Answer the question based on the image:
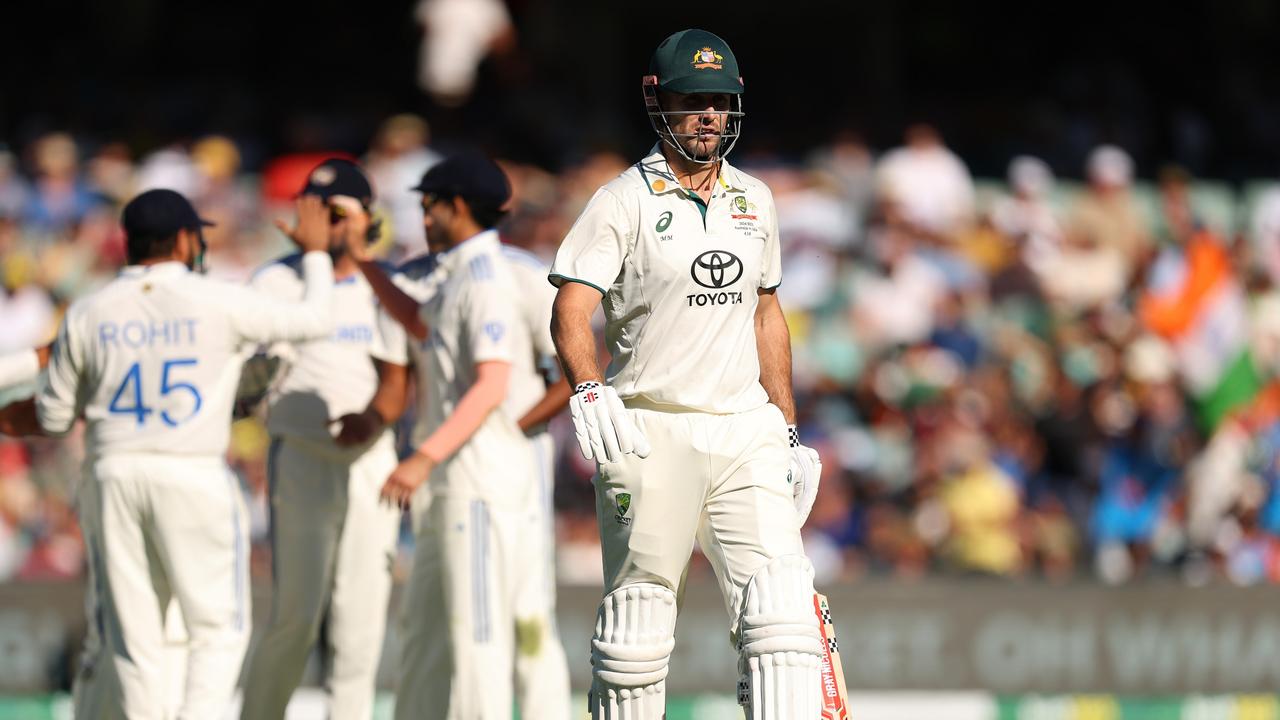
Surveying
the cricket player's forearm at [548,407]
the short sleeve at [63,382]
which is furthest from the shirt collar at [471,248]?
the short sleeve at [63,382]

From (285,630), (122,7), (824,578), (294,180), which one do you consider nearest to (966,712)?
(824,578)

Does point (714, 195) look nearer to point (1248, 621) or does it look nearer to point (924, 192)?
point (1248, 621)

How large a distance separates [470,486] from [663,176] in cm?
161

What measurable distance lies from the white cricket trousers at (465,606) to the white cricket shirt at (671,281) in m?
1.29

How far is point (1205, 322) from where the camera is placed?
11.9m

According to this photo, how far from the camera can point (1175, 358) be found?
1162 centimetres

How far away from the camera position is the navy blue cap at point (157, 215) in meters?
5.94

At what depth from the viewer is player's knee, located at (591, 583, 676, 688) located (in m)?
4.90

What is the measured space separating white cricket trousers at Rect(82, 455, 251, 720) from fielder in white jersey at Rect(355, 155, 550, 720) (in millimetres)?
697

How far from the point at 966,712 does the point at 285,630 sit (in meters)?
4.16

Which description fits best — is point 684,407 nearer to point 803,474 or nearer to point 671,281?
point 671,281

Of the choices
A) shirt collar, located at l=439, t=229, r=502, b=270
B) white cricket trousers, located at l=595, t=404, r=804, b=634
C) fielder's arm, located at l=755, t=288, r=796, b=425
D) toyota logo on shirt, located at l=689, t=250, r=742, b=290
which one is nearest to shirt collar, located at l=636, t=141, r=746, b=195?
toyota logo on shirt, located at l=689, t=250, r=742, b=290

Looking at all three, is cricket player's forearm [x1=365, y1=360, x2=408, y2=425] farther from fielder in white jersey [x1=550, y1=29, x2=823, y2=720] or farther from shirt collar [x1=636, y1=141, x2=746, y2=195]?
shirt collar [x1=636, y1=141, x2=746, y2=195]

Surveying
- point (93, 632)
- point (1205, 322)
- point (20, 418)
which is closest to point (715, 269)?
point (93, 632)
